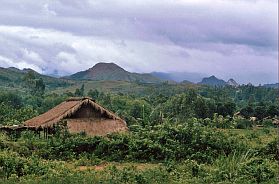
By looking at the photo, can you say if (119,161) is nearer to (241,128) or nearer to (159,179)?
(159,179)

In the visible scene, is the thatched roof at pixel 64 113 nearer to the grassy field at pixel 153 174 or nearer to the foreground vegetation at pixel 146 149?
the foreground vegetation at pixel 146 149

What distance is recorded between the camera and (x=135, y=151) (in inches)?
787

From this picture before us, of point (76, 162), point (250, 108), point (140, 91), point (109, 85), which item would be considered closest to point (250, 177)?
point (76, 162)

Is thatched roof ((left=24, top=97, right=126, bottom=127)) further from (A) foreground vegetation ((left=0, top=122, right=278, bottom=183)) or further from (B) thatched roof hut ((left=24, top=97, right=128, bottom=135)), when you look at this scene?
(A) foreground vegetation ((left=0, top=122, right=278, bottom=183))

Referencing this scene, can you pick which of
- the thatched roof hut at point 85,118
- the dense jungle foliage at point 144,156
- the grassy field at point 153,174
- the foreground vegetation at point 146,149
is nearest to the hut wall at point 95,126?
the thatched roof hut at point 85,118

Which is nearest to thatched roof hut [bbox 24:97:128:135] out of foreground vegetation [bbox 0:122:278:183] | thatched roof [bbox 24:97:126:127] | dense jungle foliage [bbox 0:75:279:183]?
thatched roof [bbox 24:97:126:127]

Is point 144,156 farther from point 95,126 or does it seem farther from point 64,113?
point 95,126

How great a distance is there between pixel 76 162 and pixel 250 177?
7.03 meters

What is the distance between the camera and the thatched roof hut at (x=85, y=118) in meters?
25.7

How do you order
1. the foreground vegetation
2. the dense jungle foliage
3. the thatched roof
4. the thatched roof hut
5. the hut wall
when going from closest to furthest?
the dense jungle foliage
the foreground vegetation
the thatched roof
the thatched roof hut
the hut wall

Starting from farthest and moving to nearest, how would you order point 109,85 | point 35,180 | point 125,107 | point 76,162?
1. point 109,85
2. point 125,107
3. point 76,162
4. point 35,180

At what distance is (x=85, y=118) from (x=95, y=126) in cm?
71

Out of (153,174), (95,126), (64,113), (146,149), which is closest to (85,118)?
(95,126)

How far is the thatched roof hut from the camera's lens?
2569 cm
